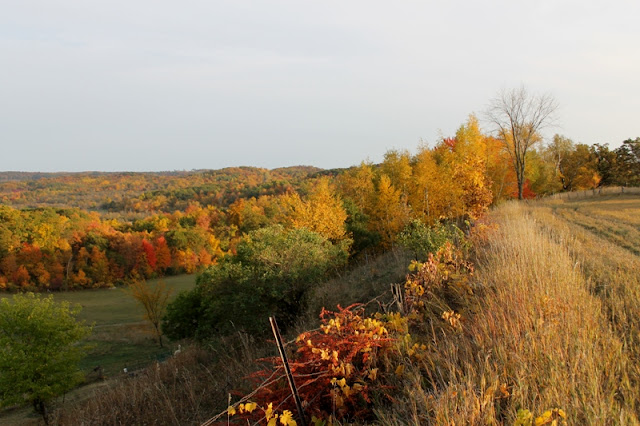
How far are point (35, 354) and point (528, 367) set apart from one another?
78.6 ft

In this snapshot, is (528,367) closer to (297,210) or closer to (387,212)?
(297,210)

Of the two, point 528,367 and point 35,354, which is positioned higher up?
point 528,367

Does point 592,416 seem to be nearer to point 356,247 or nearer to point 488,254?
point 488,254

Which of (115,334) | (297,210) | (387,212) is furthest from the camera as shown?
(115,334)

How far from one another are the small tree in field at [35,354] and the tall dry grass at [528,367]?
21.5 meters

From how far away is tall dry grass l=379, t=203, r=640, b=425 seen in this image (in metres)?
2.14

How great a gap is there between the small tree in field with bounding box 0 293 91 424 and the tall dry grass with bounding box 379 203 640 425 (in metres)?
21.5

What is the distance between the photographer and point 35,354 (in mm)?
18938

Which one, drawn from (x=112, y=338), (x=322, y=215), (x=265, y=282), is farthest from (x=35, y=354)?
(x=112, y=338)

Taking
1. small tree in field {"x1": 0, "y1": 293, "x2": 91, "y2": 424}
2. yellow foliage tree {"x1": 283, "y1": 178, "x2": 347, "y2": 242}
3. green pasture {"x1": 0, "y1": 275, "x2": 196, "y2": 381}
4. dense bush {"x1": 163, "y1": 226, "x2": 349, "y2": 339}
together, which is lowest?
green pasture {"x1": 0, "y1": 275, "x2": 196, "y2": 381}

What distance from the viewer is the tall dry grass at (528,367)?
2139 mm

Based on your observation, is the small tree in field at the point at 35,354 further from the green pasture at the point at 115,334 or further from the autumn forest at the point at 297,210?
the autumn forest at the point at 297,210

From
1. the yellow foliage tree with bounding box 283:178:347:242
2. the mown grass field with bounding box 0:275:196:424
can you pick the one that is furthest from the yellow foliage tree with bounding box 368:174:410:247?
the mown grass field with bounding box 0:275:196:424

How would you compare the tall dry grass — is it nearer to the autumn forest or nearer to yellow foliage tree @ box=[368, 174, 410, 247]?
the autumn forest
